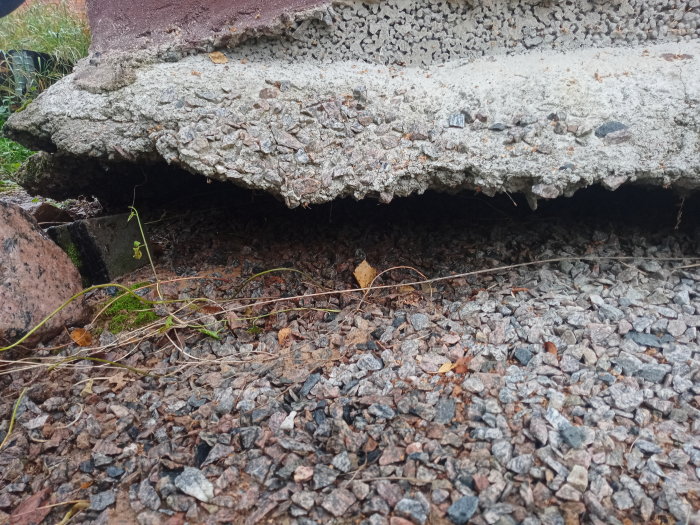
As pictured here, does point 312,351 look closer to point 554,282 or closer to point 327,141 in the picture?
point 327,141

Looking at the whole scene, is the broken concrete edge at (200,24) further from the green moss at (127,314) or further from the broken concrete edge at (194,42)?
the green moss at (127,314)

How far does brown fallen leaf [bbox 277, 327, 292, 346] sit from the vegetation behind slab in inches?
132

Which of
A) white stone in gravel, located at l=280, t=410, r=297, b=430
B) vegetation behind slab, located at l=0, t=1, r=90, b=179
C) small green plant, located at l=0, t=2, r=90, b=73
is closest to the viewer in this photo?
white stone in gravel, located at l=280, t=410, r=297, b=430

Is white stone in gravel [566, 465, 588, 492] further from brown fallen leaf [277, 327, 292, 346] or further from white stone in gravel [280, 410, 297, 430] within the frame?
brown fallen leaf [277, 327, 292, 346]

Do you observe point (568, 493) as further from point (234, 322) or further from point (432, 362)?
point (234, 322)

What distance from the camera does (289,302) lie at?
6.57 ft

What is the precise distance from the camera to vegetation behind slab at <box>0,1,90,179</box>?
4.31 meters

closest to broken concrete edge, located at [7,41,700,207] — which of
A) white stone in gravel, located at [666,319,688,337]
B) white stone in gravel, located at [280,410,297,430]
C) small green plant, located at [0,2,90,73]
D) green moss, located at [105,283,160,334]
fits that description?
white stone in gravel, located at [666,319,688,337]

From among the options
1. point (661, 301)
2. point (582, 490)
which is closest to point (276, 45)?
point (661, 301)

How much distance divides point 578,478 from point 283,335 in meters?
1.07

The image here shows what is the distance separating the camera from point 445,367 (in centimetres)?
157

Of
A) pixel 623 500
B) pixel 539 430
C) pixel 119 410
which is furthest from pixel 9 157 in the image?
pixel 623 500

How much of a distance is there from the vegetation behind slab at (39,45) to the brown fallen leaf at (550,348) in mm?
4196

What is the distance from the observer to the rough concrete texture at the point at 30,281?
1.78 metres
